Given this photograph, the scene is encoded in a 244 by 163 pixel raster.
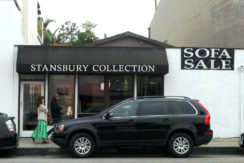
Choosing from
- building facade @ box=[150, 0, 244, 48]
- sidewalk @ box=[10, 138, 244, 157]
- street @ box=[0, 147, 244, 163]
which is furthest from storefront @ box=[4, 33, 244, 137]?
building facade @ box=[150, 0, 244, 48]

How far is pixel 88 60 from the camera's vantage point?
13.7m

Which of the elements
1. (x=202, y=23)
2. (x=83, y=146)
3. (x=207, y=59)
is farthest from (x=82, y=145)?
(x=202, y=23)

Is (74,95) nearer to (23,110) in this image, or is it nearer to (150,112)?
(23,110)

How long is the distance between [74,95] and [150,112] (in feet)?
14.0

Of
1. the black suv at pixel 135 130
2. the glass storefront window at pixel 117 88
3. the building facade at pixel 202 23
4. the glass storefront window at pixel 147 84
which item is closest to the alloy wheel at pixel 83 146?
the black suv at pixel 135 130

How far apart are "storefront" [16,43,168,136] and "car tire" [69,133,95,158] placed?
357 cm

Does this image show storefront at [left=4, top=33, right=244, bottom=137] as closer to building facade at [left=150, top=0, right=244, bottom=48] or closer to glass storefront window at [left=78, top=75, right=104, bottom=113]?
glass storefront window at [left=78, top=75, right=104, bottom=113]

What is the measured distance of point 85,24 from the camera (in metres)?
44.5

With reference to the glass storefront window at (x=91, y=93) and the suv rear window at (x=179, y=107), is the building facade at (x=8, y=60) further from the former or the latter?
the suv rear window at (x=179, y=107)

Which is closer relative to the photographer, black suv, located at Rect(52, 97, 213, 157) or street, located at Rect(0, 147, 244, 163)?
street, located at Rect(0, 147, 244, 163)

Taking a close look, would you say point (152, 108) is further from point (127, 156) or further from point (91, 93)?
point (91, 93)

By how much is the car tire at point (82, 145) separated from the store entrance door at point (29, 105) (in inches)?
155

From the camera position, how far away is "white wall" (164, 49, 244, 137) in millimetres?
14438

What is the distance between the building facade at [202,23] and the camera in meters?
20.3
